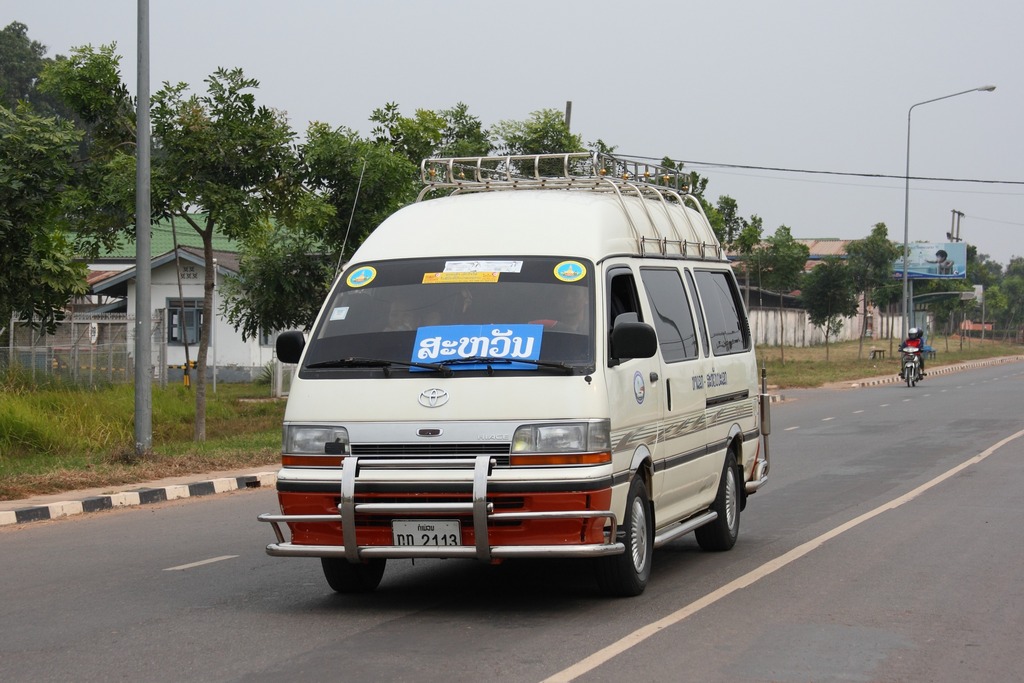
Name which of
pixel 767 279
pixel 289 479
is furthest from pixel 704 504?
pixel 767 279

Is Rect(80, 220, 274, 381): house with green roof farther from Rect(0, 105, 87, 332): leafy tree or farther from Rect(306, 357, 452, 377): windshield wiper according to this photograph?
Rect(306, 357, 452, 377): windshield wiper

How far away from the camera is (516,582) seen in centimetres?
877

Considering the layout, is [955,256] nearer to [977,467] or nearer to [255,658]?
[977,467]

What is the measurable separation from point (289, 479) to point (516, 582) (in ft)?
6.25

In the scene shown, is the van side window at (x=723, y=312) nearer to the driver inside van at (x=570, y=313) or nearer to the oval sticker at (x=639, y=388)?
the oval sticker at (x=639, y=388)

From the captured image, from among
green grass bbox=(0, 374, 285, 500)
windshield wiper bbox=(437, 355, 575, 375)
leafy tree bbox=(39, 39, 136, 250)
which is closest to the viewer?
windshield wiper bbox=(437, 355, 575, 375)

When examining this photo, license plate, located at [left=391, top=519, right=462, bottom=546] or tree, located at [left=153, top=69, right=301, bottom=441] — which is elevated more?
tree, located at [left=153, top=69, right=301, bottom=441]

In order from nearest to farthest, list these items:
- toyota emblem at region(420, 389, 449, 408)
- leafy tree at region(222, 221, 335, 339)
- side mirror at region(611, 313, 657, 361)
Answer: toyota emblem at region(420, 389, 449, 408), side mirror at region(611, 313, 657, 361), leafy tree at region(222, 221, 335, 339)

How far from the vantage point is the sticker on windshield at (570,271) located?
8141 mm

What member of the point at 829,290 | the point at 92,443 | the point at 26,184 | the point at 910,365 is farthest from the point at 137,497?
the point at 829,290

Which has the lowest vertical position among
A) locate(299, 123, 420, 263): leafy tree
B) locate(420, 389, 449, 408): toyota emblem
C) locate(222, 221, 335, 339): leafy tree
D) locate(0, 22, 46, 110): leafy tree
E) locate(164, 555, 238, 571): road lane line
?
locate(164, 555, 238, 571): road lane line

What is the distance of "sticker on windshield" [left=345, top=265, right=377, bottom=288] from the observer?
845 centimetres

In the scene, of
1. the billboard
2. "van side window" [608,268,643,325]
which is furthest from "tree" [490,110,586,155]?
the billboard

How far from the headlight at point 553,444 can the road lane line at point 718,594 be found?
989 millimetres
